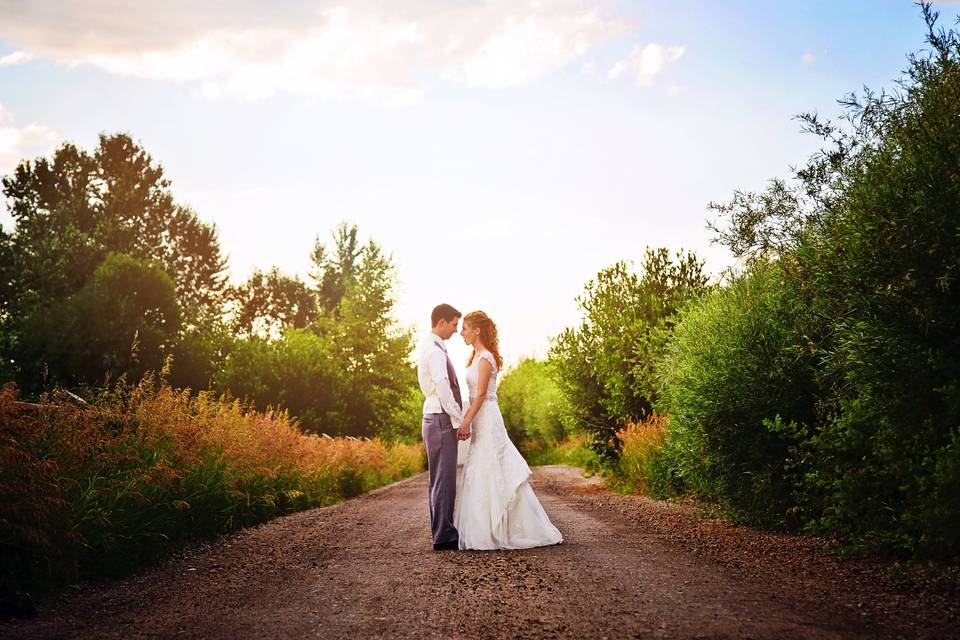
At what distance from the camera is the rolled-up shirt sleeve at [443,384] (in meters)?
8.99

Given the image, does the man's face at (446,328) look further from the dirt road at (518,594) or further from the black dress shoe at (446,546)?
the dirt road at (518,594)

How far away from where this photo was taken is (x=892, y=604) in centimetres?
550

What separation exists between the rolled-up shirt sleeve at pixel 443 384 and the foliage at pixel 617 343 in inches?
442

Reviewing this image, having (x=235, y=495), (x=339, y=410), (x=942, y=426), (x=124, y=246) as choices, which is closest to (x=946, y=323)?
(x=942, y=426)

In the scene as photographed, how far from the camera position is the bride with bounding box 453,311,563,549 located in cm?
891

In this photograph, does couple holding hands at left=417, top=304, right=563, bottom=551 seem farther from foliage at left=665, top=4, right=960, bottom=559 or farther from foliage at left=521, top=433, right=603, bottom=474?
foliage at left=521, top=433, right=603, bottom=474

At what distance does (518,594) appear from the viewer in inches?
238

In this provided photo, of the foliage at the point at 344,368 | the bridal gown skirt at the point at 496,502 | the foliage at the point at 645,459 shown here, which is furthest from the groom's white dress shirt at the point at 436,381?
the foliage at the point at 344,368

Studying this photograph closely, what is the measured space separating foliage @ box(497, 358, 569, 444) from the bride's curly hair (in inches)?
1327

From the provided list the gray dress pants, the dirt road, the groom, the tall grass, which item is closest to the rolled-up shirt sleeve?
the groom

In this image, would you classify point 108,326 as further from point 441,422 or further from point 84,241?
point 441,422

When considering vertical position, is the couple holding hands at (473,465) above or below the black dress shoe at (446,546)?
above

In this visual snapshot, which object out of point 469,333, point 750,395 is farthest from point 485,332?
point 750,395

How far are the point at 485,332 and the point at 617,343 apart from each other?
1281cm
